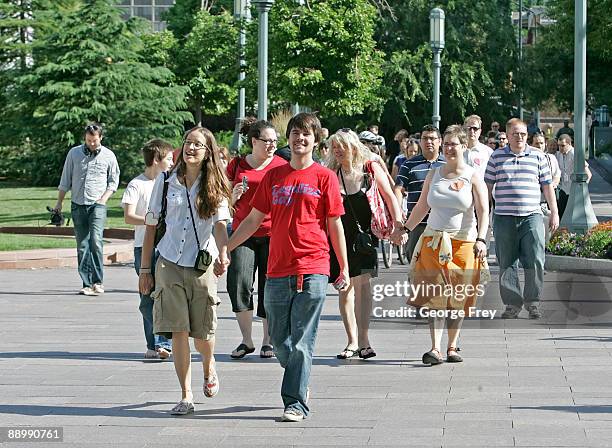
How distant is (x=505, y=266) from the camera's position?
40.5ft

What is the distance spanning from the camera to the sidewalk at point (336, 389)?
7242 mm

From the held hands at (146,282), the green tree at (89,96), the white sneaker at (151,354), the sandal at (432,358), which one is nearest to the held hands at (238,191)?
the white sneaker at (151,354)

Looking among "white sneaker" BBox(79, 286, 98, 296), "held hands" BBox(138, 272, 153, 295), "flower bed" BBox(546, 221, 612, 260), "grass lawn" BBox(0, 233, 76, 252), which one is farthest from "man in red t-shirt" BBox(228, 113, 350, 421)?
"grass lawn" BBox(0, 233, 76, 252)

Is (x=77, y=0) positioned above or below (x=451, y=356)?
above

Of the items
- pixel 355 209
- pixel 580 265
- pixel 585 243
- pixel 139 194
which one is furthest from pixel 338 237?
pixel 585 243

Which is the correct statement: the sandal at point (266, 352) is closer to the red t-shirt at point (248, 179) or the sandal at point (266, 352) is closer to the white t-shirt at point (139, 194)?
the red t-shirt at point (248, 179)

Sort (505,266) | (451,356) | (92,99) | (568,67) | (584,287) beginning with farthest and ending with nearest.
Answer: (568,67)
(92,99)
(584,287)
(505,266)
(451,356)

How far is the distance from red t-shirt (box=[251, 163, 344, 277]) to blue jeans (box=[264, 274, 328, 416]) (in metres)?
0.07

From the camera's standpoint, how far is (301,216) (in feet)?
25.4

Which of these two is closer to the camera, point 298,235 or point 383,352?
point 298,235

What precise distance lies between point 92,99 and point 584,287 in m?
31.5

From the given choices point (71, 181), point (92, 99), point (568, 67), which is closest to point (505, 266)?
point (71, 181)

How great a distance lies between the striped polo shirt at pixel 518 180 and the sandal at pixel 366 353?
2.74m

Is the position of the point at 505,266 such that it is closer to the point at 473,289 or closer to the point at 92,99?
the point at 473,289
